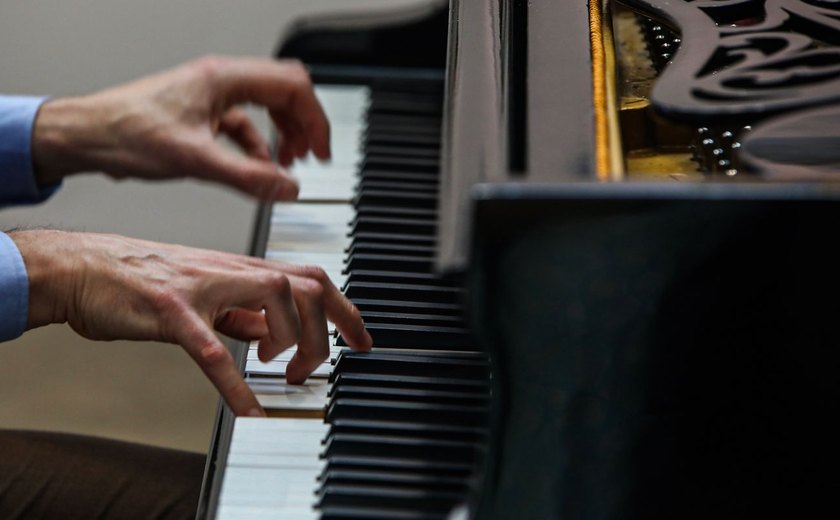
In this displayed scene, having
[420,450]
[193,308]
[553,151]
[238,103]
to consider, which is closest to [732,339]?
[553,151]

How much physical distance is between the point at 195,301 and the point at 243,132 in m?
0.56

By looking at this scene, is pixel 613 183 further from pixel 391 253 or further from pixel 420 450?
pixel 391 253

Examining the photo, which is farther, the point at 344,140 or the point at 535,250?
the point at 344,140

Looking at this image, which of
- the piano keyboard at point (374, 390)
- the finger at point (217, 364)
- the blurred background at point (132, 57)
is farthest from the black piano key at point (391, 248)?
the blurred background at point (132, 57)

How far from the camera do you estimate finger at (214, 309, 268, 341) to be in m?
1.13

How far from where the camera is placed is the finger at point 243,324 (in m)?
1.13

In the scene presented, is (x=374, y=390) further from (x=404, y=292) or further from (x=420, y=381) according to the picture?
(x=404, y=292)

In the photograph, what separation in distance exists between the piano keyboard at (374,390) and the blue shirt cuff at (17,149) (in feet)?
1.15

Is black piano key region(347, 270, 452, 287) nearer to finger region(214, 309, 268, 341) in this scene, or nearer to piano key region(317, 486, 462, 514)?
finger region(214, 309, 268, 341)

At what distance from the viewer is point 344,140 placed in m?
1.64

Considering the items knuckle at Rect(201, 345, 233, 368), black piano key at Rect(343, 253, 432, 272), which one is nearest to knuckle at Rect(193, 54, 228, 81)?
black piano key at Rect(343, 253, 432, 272)

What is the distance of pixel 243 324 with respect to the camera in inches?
44.6

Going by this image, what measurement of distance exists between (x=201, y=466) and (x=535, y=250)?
794 millimetres

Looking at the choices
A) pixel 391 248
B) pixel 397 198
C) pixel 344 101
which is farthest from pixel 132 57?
pixel 391 248
